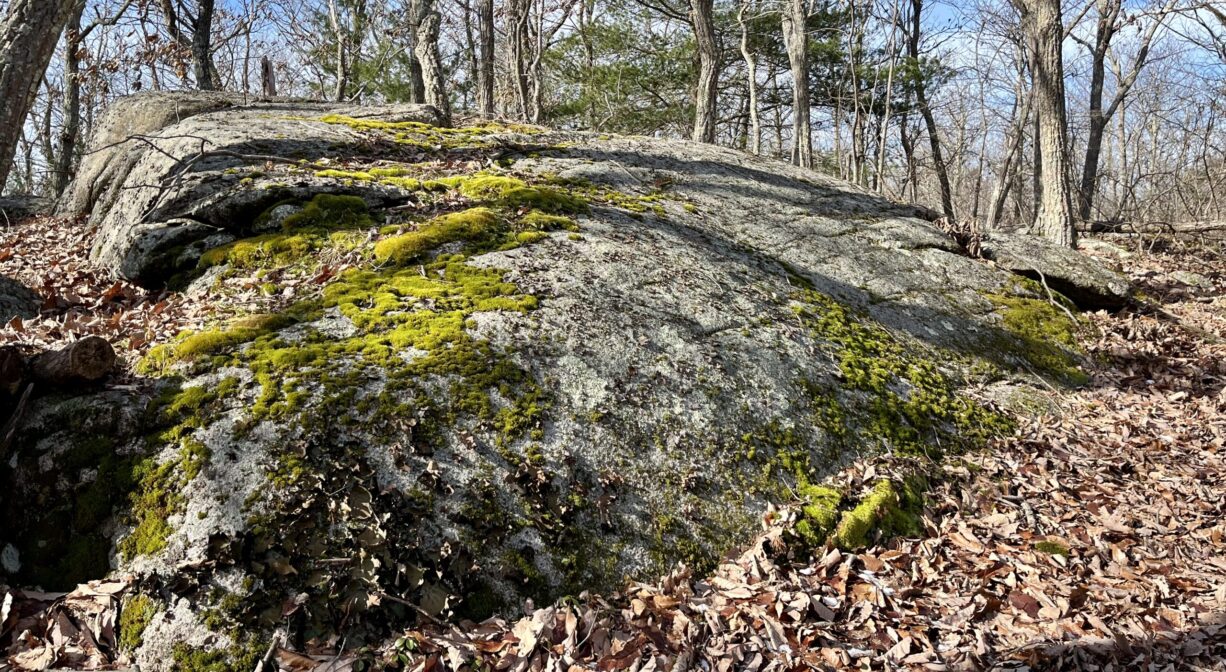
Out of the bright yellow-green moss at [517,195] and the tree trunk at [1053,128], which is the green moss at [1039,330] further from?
the bright yellow-green moss at [517,195]

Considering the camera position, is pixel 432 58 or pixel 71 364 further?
pixel 432 58

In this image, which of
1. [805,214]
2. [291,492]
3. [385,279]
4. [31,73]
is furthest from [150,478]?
[805,214]

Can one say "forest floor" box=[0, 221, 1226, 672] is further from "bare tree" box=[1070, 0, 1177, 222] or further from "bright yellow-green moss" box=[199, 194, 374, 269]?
"bare tree" box=[1070, 0, 1177, 222]

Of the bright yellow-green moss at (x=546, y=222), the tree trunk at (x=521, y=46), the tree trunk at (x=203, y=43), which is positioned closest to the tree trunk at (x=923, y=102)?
the tree trunk at (x=521, y=46)

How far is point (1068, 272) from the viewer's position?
25.0 feet

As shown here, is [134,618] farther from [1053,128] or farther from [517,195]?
[1053,128]

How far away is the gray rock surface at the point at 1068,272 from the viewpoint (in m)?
7.47

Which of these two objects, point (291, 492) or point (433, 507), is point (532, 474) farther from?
point (291, 492)

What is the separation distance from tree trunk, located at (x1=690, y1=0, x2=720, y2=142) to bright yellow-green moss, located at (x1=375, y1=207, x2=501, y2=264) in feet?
20.4

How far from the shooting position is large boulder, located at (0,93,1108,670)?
9.50ft

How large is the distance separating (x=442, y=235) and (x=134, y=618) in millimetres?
3480

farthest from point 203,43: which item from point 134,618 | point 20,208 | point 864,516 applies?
point 864,516

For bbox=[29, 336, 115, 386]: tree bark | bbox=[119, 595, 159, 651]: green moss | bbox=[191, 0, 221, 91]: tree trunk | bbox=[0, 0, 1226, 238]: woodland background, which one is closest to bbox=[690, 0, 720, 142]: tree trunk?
bbox=[0, 0, 1226, 238]: woodland background

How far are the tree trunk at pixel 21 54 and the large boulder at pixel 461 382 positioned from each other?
92 cm
